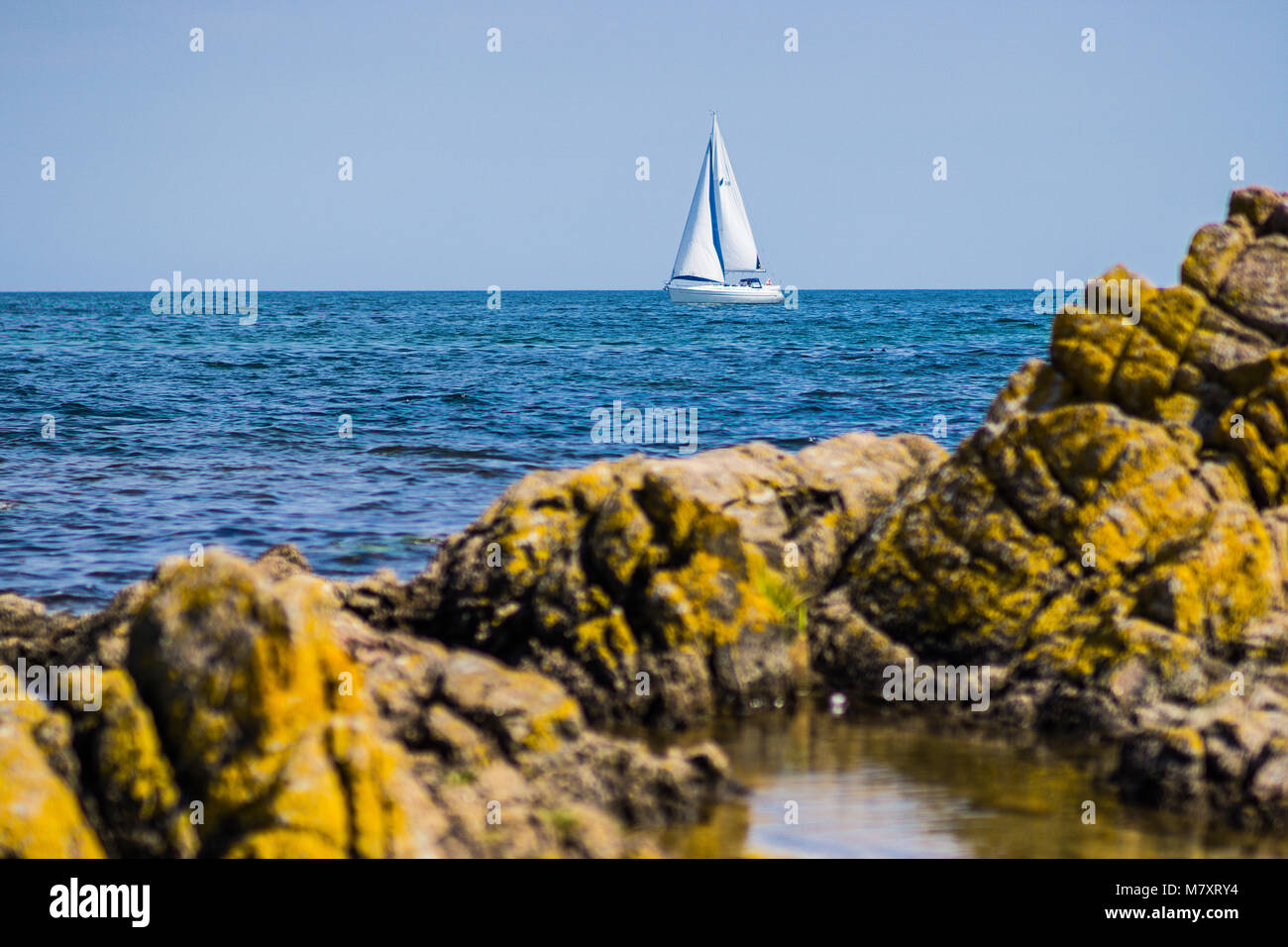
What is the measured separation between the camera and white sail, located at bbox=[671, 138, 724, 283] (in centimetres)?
7919

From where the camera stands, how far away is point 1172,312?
10.0 m

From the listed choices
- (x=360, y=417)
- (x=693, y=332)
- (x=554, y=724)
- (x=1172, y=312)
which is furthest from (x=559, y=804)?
(x=693, y=332)

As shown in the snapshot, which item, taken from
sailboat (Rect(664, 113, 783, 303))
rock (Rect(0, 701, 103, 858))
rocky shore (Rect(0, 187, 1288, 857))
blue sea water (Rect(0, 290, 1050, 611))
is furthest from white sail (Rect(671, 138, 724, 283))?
rock (Rect(0, 701, 103, 858))

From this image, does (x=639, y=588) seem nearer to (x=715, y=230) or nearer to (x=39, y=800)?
(x=39, y=800)

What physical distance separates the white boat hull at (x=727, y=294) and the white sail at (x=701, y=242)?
1.01m

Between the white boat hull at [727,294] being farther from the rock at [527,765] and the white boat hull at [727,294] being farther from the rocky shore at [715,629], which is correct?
the rock at [527,765]

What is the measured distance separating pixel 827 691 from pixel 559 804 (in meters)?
3.47

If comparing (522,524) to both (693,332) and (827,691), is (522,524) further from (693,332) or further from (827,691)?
(693,332)

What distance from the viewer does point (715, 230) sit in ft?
270

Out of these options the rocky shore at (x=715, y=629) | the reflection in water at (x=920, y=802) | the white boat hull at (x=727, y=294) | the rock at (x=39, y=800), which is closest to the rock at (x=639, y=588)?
the rocky shore at (x=715, y=629)

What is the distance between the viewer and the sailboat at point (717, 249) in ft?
258

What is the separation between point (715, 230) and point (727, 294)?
6317 mm

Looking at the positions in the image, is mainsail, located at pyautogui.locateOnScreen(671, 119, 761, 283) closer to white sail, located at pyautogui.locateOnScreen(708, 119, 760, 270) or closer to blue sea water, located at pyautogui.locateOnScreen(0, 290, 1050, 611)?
white sail, located at pyautogui.locateOnScreen(708, 119, 760, 270)

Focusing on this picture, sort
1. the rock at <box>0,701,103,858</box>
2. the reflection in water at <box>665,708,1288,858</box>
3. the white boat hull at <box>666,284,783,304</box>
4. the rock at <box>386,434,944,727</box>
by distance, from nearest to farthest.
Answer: the rock at <box>0,701,103,858</box> → the reflection in water at <box>665,708,1288,858</box> → the rock at <box>386,434,944,727</box> → the white boat hull at <box>666,284,783,304</box>
